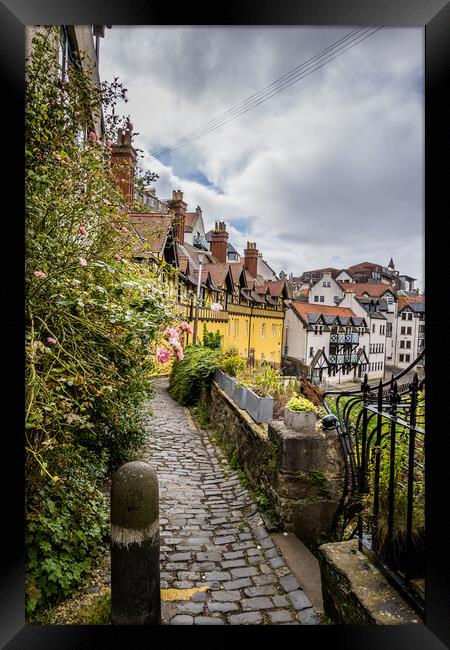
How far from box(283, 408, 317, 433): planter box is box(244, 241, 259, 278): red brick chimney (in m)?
21.4

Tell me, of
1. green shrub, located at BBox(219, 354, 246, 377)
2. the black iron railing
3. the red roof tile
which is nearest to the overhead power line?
the black iron railing

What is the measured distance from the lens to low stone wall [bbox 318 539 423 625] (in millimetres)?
1423

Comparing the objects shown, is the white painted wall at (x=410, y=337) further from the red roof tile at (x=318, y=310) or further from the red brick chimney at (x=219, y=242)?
the red brick chimney at (x=219, y=242)

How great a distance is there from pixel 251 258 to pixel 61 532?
22705 mm

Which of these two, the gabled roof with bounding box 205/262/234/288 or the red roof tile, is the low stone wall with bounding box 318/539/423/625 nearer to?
the red roof tile

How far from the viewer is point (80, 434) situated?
3160 mm

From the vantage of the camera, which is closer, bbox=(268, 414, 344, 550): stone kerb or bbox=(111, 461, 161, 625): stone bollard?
bbox=(111, 461, 161, 625): stone bollard

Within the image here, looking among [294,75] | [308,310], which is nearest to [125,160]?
[294,75]

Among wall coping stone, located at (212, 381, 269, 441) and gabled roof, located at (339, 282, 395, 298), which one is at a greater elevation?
gabled roof, located at (339, 282, 395, 298)

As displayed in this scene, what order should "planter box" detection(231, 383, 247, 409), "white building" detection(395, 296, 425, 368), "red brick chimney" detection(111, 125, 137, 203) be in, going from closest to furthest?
"white building" detection(395, 296, 425, 368), "red brick chimney" detection(111, 125, 137, 203), "planter box" detection(231, 383, 247, 409)
